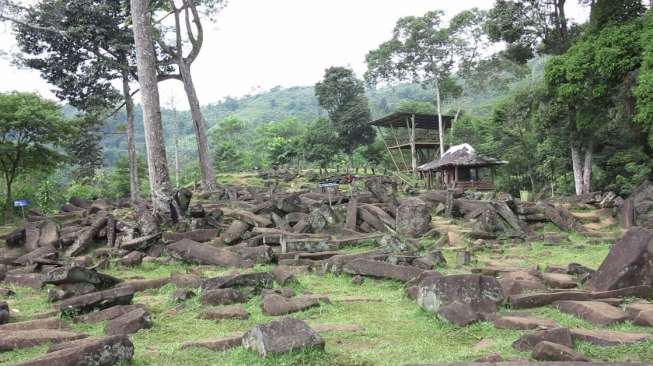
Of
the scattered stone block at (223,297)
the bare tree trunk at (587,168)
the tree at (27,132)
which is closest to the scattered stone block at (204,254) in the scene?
the scattered stone block at (223,297)

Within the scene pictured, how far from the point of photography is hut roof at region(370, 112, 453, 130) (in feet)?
124

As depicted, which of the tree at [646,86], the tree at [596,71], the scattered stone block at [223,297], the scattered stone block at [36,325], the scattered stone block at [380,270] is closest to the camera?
the scattered stone block at [36,325]

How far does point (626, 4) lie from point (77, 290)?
19235mm

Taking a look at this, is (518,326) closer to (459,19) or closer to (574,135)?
(574,135)

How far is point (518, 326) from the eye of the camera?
4.19m

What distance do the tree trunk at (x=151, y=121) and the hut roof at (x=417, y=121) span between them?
25.6 m

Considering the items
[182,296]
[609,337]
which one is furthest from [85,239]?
[609,337]

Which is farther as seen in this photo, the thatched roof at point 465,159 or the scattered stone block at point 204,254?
the thatched roof at point 465,159

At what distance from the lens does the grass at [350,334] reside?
3570 mm

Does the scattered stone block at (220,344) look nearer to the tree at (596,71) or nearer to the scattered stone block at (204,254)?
the scattered stone block at (204,254)

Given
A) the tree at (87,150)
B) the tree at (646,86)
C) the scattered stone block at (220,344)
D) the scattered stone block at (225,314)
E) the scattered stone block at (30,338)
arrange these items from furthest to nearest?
the tree at (87,150) < the tree at (646,86) < the scattered stone block at (225,314) < the scattered stone block at (30,338) < the scattered stone block at (220,344)

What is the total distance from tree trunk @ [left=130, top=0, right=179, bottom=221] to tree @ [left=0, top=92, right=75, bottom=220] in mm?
9596

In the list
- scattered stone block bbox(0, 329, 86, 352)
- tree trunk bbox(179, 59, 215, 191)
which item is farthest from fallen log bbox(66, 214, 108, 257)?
tree trunk bbox(179, 59, 215, 191)

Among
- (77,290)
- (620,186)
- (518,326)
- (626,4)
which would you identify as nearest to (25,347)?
(77,290)
